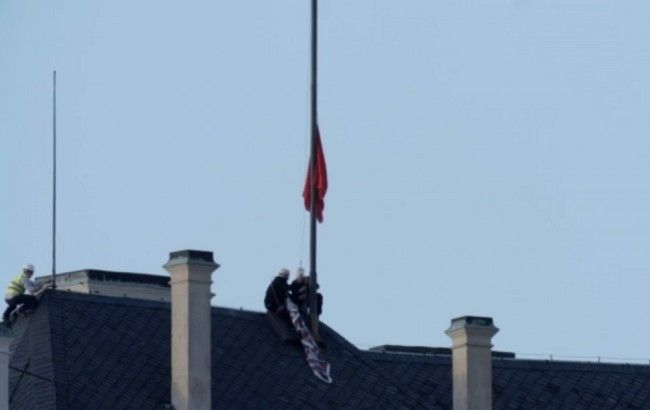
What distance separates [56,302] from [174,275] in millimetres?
2486

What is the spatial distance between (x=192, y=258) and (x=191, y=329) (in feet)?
4.09

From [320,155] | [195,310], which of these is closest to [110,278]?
[320,155]

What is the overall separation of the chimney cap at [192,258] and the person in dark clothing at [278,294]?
3.14 m

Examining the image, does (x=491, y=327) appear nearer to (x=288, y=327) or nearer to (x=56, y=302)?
(x=288, y=327)

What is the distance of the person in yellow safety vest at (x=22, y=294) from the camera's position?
53.2 metres

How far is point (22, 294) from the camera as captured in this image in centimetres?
5331

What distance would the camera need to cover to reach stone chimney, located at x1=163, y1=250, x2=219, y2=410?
51.8 meters

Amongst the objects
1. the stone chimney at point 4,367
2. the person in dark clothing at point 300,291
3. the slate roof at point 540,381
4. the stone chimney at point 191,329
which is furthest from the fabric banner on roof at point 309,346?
the stone chimney at point 4,367

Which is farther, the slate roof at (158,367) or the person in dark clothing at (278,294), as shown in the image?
the person in dark clothing at (278,294)

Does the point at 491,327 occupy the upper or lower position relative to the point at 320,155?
lower

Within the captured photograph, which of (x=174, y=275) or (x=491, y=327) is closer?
(x=174, y=275)

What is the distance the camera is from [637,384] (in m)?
60.8

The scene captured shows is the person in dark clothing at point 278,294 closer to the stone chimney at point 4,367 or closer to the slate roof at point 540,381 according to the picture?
the slate roof at point 540,381

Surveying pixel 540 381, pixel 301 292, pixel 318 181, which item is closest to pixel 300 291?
pixel 301 292
